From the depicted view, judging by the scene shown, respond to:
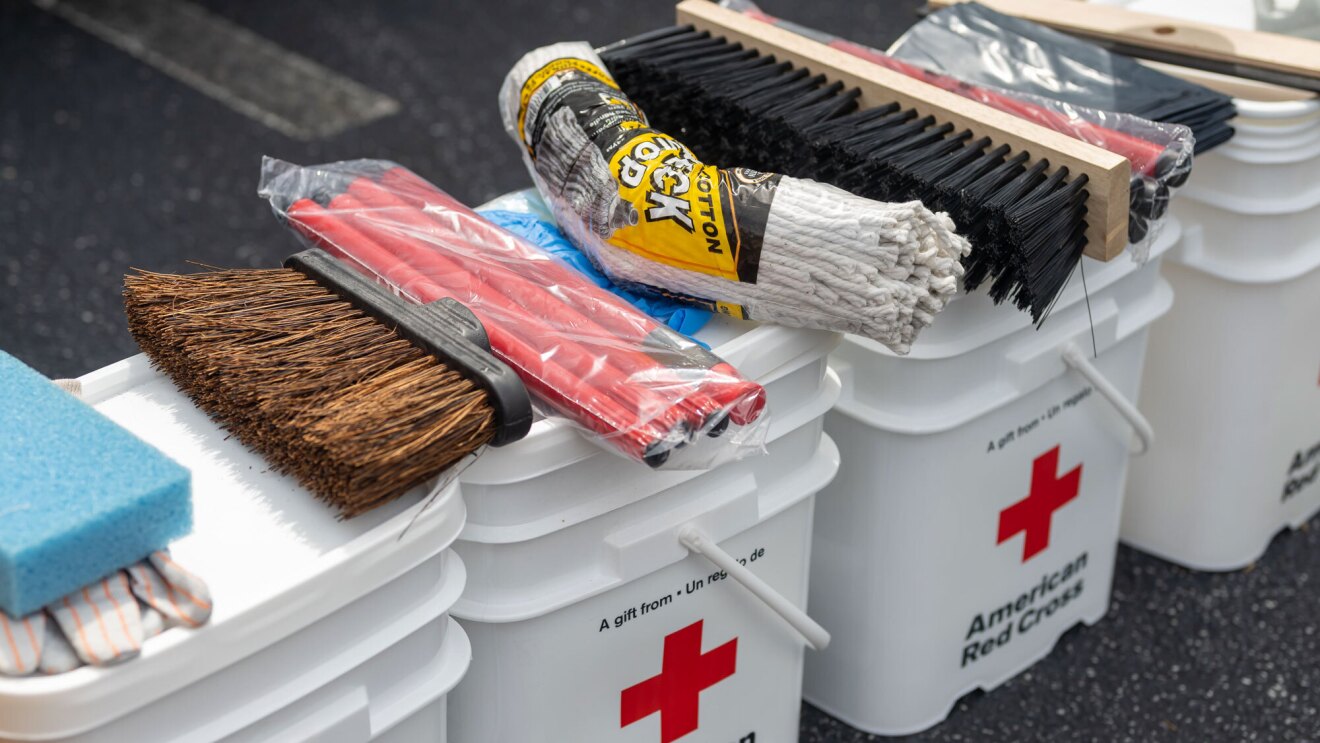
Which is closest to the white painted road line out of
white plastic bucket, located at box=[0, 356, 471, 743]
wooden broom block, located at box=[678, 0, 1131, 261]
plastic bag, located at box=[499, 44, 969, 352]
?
wooden broom block, located at box=[678, 0, 1131, 261]

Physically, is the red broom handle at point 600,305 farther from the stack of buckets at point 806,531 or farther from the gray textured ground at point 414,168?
the gray textured ground at point 414,168

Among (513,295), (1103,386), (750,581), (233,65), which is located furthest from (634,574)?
(233,65)

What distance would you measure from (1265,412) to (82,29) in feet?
6.70

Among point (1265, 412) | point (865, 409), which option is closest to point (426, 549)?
point (865, 409)

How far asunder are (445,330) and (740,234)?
197 millimetres

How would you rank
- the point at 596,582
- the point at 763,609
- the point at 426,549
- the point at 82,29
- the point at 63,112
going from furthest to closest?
the point at 82,29
the point at 63,112
the point at 763,609
the point at 596,582
the point at 426,549

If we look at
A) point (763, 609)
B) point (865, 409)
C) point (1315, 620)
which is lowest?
point (1315, 620)

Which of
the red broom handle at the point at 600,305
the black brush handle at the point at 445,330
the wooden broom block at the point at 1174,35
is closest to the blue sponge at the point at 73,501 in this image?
the black brush handle at the point at 445,330

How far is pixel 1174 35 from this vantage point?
4.25ft

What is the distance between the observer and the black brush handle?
2.70 ft

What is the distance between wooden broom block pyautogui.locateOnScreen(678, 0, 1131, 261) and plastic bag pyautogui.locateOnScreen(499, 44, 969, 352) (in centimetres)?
14

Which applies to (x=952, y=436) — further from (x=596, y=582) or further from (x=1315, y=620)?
(x=1315, y=620)

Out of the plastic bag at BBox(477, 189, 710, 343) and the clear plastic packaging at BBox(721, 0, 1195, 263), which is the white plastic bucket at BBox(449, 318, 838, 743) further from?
the clear plastic packaging at BBox(721, 0, 1195, 263)

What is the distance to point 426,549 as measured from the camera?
2.68 ft
